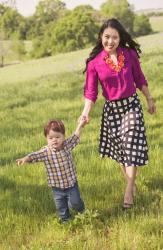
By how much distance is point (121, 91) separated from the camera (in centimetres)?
496

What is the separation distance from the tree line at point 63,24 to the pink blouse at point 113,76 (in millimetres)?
71438

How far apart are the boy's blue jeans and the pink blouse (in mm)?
1096

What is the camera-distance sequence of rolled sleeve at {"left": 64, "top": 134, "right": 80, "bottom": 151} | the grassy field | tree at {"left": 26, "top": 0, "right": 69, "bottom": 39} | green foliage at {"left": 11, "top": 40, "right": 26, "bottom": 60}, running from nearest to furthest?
the grassy field < rolled sleeve at {"left": 64, "top": 134, "right": 80, "bottom": 151} < green foliage at {"left": 11, "top": 40, "right": 26, "bottom": 60} < tree at {"left": 26, "top": 0, "right": 69, "bottom": 39}

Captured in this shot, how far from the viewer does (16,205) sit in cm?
526

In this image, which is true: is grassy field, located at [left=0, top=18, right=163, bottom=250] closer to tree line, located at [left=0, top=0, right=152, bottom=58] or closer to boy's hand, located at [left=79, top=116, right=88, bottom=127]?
boy's hand, located at [left=79, top=116, right=88, bottom=127]

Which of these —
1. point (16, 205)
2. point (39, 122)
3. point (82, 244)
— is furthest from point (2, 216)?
point (39, 122)

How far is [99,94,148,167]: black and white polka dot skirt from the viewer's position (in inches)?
197

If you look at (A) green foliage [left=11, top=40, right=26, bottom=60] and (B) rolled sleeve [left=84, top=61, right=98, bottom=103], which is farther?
(A) green foliage [left=11, top=40, right=26, bottom=60]

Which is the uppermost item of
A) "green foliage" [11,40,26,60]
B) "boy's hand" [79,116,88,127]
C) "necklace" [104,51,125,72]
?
"green foliage" [11,40,26,60]

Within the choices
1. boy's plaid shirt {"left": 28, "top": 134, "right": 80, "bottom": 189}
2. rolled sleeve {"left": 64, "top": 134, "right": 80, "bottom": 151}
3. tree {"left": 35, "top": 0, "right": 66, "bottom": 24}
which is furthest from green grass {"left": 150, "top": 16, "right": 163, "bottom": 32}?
boy's plaid shirt {"left": 28, "top": 134, "right": 80, "bottom": 189}

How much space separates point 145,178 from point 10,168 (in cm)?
202

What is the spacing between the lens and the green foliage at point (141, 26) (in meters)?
92.0

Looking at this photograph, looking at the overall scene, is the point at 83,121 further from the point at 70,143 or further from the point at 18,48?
the point at 18,48

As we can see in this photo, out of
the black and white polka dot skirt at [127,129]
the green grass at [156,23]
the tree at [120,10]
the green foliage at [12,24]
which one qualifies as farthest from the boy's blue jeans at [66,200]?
the green foliage at [12,24]
